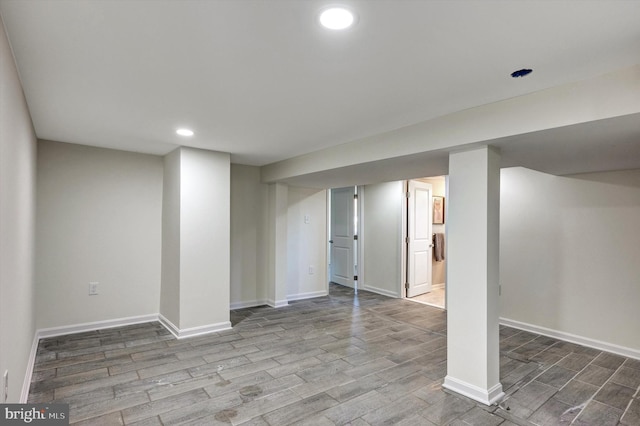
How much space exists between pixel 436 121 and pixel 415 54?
3.58ft

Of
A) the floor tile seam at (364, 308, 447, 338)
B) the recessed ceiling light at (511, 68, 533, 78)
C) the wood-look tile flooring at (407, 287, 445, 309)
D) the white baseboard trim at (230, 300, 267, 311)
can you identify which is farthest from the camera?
the wood-look tile flooring at (407, 287, 445, 309)

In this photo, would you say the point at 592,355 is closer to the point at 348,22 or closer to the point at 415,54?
the point at 415,54

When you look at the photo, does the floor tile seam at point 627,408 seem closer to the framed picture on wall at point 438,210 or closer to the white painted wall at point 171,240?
the white painted wall at point 171,240

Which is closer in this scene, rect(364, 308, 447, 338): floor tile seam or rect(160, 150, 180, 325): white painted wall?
rect(160, 150, 180, 325): white painted wall

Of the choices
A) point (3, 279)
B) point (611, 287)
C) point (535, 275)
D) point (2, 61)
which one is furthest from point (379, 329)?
point (2, 61)

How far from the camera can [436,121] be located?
2707 millimetres

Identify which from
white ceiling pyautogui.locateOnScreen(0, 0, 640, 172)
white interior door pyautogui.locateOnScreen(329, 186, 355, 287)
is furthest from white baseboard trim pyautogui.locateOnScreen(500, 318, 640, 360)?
white interior door pyautogui.locateOnScreen(329, 186, 355, 287)

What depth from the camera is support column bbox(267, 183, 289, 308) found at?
5219 mm

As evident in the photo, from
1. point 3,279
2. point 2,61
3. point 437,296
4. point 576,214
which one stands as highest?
point 2,61

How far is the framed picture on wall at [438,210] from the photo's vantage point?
267 inches

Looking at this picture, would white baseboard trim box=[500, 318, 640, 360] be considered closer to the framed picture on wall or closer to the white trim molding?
the framed picture on wall

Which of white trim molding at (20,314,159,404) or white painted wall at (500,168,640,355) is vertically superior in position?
white painted wall at (500,168,640,355)

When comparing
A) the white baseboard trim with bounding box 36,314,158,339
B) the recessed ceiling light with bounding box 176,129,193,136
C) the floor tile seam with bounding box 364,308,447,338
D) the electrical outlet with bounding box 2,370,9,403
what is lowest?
the floor tile seam with bounding box 364,308,447,338

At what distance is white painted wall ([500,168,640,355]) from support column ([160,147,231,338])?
3.69m
